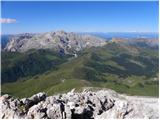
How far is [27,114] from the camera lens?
18.4 metres

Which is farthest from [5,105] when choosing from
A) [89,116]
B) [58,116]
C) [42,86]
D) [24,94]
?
[42,86]

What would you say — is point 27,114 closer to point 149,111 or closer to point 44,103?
point 44,103

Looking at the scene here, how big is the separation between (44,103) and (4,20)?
8806mm

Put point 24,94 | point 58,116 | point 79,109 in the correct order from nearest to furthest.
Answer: point 58,116, point 79,109, point 24,94

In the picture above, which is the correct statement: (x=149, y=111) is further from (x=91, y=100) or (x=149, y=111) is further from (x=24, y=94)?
(x=24, y=94)

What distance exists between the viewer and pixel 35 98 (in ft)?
75.1

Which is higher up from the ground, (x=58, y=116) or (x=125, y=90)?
(x=58, y=116)

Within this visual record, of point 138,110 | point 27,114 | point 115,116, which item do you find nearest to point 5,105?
point 27,114

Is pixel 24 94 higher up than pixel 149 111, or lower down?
lower down

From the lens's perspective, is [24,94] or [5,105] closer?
[5,105]

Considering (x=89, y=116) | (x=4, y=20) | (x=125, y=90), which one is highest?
(x=4, y=20)

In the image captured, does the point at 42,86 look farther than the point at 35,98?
Yes

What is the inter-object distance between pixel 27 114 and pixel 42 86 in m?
163

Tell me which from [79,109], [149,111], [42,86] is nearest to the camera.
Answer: [149,111]
